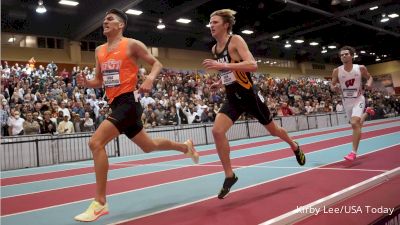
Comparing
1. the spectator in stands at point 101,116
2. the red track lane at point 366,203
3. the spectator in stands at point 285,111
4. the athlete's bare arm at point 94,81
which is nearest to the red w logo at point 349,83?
the red track lane at point 366,203

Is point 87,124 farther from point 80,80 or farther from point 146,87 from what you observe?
point 146,87

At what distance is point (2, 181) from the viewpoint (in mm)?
8719

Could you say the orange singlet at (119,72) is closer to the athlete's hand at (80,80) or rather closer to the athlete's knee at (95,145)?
the athlete's hand at (80,80)

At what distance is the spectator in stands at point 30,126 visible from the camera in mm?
12781

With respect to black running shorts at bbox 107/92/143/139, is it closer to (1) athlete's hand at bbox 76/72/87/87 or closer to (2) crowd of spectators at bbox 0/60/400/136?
(1) athlete's hand at bbox 76/72/87/87

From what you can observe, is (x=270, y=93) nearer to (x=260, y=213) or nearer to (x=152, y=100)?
(x=152, y=100)

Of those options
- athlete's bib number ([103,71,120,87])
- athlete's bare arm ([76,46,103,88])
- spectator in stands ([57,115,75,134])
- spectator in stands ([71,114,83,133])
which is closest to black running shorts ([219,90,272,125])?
athlete's bib number ([103,71,120,87])

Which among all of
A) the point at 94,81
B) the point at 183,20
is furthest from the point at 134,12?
the point at 94,81

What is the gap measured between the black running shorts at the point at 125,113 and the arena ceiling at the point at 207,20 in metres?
16.9

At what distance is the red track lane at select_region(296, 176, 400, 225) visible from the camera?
3171 millimetres

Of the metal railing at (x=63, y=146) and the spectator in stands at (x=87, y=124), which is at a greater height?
the spectator in stands at (x=87, y=124)

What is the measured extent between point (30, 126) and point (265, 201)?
10669 mm

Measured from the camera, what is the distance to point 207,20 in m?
27.0

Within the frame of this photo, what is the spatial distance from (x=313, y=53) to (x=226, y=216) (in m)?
42.7
